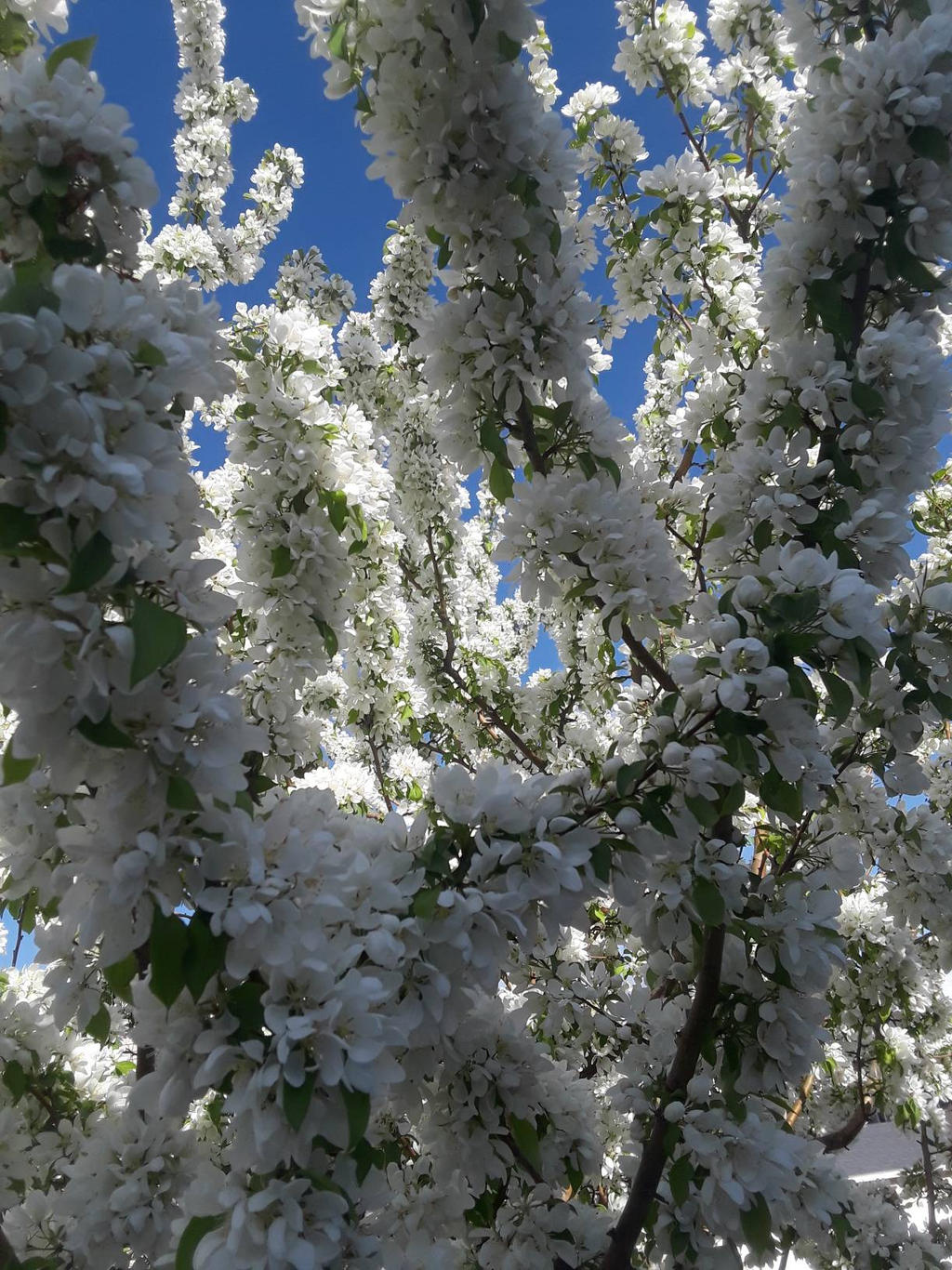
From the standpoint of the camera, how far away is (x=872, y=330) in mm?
1914

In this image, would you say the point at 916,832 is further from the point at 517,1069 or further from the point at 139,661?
the point at 139,661

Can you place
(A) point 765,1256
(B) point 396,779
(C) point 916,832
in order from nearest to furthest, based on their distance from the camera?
(A) point 765,1256, (C) point 916,832, (B) point 396,779

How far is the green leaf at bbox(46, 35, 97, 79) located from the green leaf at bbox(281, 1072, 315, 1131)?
1.53 meters

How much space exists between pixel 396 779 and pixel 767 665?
3.51 meters

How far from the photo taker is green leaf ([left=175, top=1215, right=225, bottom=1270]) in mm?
1163

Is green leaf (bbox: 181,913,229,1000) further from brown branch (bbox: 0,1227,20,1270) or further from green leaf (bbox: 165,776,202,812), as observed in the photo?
brown branch (bbox: 0,1227,20,1270)

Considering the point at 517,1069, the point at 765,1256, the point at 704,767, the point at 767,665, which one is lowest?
the point at 765,1256

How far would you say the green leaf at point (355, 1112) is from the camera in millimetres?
1145

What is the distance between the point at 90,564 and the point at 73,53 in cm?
91

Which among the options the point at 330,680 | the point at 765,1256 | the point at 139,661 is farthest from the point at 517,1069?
the point at 330,680

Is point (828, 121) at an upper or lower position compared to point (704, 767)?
upper

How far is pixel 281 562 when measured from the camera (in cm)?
226

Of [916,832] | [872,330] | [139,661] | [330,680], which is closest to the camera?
[139,661]

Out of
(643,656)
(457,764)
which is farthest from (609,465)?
(457,764)
